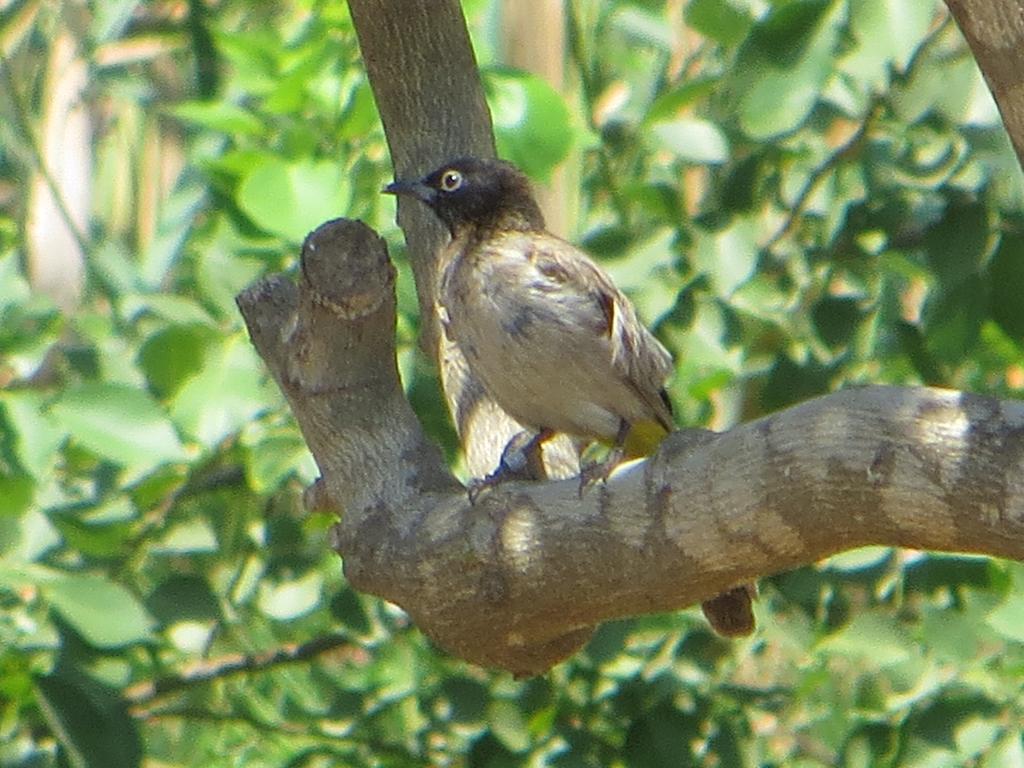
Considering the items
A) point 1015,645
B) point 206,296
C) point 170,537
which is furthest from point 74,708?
point 1015,645

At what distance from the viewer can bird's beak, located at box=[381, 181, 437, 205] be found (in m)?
3.45

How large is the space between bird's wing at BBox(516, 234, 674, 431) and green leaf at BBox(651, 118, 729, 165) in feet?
2.34

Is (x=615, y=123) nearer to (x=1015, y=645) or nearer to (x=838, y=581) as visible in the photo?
(x=838, y=581)

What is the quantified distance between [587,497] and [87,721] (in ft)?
5.72

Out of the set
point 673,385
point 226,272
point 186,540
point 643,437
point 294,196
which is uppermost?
point 294,196

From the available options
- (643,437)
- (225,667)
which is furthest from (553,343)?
(225,667)

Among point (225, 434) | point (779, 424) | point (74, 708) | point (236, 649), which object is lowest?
point (236, 649)

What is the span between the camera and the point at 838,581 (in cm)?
417

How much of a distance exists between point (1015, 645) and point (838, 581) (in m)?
0.50

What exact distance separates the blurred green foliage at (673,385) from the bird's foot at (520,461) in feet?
2.05

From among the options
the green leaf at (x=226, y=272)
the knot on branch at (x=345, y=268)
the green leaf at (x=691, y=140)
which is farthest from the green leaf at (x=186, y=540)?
the knot on branch at (x=345, y=268)

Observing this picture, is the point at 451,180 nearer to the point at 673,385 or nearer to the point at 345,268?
the point at 345,268

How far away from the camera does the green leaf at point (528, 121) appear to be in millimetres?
3686

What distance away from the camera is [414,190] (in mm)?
3469
